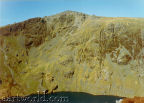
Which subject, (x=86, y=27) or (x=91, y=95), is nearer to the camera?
(x=91, y=95)

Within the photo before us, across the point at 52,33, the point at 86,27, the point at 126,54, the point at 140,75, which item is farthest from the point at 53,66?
the point at 140,75

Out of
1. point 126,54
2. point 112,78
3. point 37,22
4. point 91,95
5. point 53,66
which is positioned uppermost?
point 37,22

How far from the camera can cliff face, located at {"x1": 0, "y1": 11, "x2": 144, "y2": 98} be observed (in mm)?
45969

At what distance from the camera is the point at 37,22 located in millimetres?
60062

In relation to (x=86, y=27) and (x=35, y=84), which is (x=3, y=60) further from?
(x=86, y=27)

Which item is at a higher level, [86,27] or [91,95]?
[86,27]

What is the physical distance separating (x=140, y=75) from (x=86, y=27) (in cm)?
2344

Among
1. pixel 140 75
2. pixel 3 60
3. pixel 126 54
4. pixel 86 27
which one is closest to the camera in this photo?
pixel 140 75

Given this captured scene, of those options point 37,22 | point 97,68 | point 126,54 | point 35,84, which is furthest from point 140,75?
point 37,22

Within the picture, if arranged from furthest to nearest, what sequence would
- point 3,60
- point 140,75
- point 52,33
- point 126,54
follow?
point 52,33 < point 3,60 < point 126,54 < point 140,75

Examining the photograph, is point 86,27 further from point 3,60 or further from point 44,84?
point 3,60

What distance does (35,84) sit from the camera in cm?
4869

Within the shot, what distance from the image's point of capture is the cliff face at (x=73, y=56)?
151ft

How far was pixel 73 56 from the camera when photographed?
54406 mm
